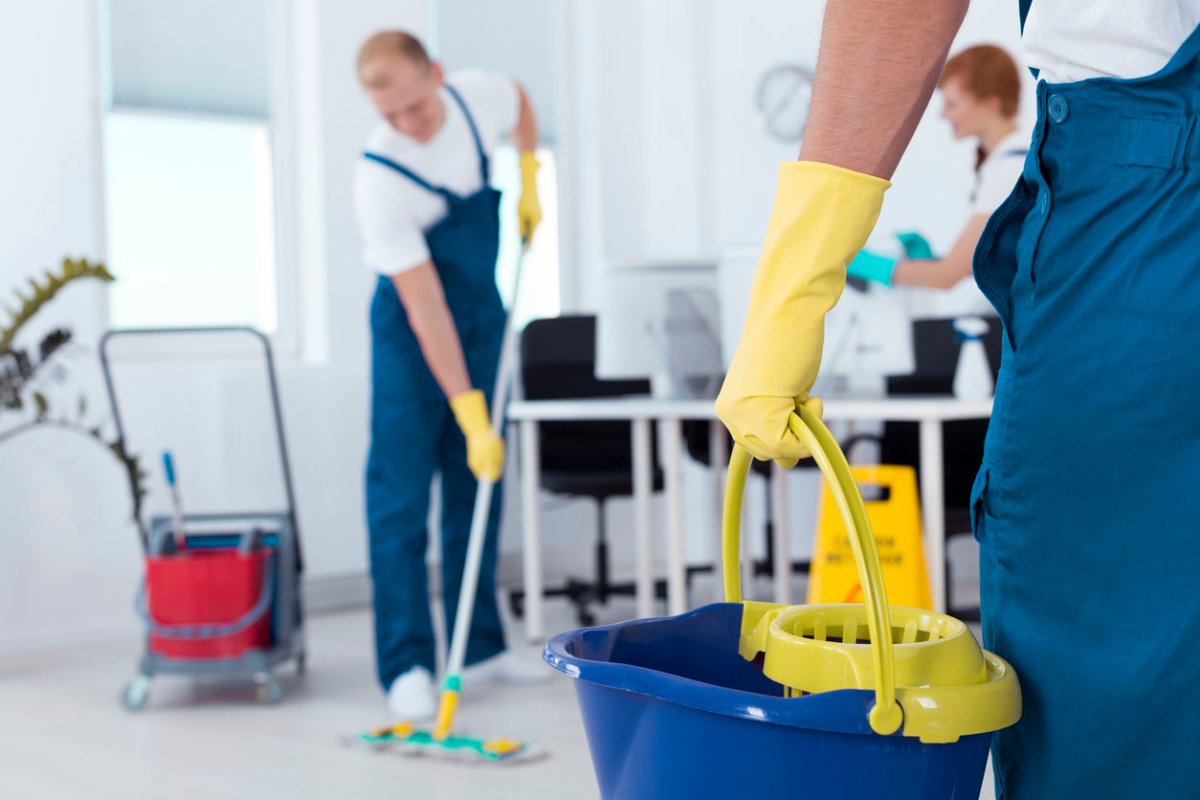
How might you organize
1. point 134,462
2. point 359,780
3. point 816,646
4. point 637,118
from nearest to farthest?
1. point 816,646
2. point 359,780
3. point 134,462
4. point 637,118

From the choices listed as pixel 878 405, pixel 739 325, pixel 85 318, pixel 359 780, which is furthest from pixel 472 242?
pixel 85 318

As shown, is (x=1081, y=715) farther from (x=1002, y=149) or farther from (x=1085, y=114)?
(x=1002, y=149)

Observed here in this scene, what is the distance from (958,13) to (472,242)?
7.48 feet

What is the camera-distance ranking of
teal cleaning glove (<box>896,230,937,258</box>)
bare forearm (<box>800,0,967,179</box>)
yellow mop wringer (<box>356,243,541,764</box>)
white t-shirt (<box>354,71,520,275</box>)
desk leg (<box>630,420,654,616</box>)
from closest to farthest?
bare forearm (<box>800,0,967,179</box>) < yellow mop wringer (<box>356,243,541,764</box>) < white t-shirt (<box>354,71,520,275</box>) < teal cleaning glove (<box>896,230,937,258</box>) < desk leg (<box>630,420,654,616</box>)

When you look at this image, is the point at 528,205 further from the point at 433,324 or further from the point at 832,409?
the point at 832,409

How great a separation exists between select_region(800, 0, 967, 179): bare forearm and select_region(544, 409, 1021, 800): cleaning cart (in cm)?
17

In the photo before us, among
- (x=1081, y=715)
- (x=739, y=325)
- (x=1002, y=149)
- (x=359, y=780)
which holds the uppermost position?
(x=1002, y=149)

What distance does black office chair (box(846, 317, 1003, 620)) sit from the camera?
355cm

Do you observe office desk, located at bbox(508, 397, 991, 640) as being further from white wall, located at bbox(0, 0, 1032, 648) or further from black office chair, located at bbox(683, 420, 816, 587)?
white wall, located at bbox(0, 0, 1032, 648)

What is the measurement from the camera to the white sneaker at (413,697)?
119 inches

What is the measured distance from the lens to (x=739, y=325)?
3.31 meters

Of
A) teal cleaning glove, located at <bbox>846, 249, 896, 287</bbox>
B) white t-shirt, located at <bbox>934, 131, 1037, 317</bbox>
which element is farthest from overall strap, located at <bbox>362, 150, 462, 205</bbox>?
white t-shirt, located at <bbox>934, 131, 1037, 317</bbox>

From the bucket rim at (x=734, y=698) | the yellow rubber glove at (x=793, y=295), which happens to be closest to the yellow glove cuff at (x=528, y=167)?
the yellow rubber glove at (x=793, y=295)

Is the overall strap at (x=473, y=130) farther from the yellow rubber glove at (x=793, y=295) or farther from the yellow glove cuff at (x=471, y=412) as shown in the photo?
the yellow rubber glove at (x=793, y=295)
